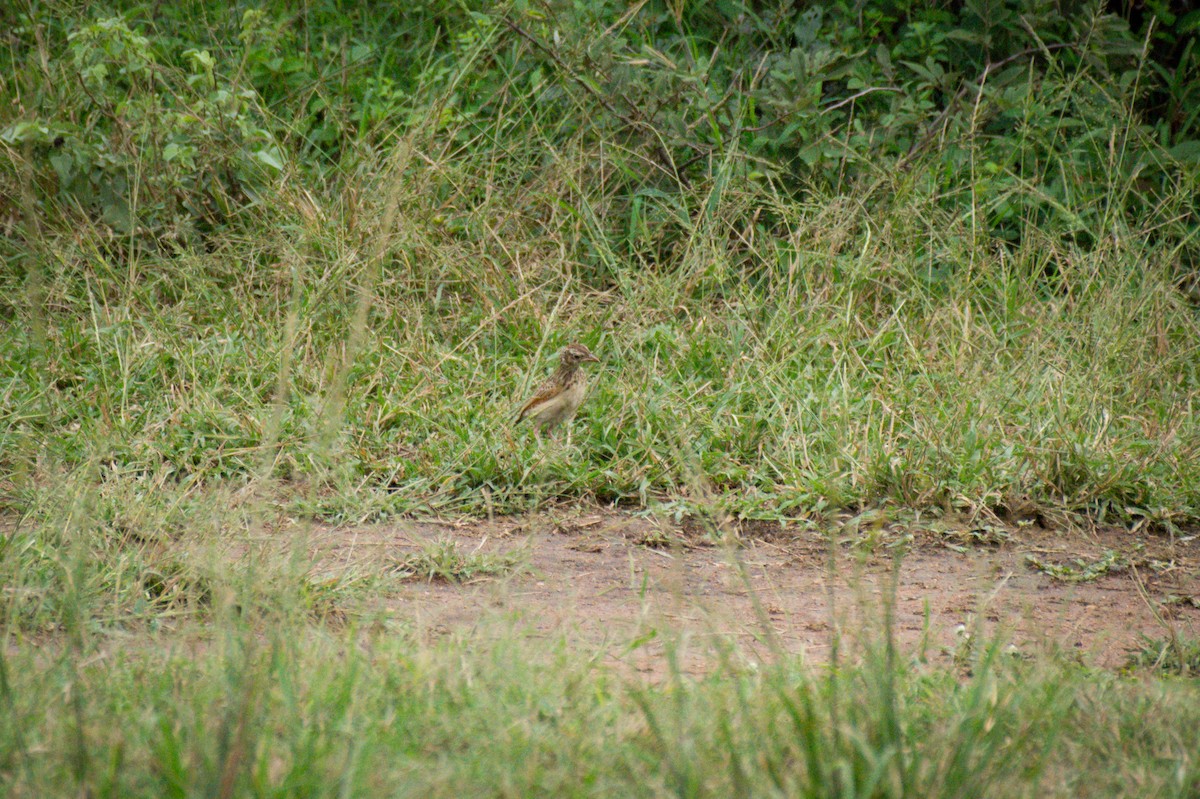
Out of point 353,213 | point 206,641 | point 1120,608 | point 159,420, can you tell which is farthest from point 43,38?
point 1120,608

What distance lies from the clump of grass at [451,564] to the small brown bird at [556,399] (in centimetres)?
117

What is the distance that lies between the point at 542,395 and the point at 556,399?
76 millimetres

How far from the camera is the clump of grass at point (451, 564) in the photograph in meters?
4.30

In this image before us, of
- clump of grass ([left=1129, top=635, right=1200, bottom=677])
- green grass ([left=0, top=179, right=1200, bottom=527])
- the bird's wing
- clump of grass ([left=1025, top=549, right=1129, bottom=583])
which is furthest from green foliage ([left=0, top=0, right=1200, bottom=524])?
clump of grass ([left=1129, top=635, right=1200, bottom=677])

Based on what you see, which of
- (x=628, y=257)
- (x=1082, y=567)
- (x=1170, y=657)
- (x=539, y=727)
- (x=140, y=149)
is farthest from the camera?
(x=140, y=149)

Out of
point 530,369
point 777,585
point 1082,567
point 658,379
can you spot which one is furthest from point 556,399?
point 1082,567

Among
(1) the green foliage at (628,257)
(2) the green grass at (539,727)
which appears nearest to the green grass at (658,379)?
(1) the green foliage at (628,257)

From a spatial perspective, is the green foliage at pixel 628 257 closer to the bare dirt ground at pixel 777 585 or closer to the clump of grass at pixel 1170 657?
the bare dirt ground at pixel 777 585

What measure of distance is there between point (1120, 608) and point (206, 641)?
292cm

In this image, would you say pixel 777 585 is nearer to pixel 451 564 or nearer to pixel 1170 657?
pixel 451 564

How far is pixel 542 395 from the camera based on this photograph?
5.59 metres

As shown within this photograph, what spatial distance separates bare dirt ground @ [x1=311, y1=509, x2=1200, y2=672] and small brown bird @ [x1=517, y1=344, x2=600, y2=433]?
58cm

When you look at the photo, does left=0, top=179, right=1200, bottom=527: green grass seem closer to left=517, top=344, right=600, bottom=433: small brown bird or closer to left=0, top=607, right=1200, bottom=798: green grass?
left=517, top=344, right=600, bottom=433: small brown bird

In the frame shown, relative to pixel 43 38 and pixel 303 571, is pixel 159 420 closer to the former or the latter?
pixel 303 571
